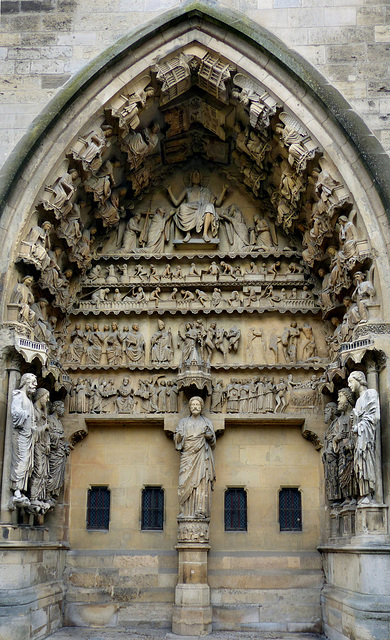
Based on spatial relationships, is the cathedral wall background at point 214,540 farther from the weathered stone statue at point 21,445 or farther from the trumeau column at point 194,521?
the weathered stone statue at point 21,445

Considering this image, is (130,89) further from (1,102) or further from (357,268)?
(357,268)

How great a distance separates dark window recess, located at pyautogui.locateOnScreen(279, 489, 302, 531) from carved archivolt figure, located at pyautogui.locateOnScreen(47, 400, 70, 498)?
3.45 metres

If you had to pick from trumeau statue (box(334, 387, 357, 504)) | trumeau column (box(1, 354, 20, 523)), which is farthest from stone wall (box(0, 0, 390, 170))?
trumeau statue (box(334, 387, 357, 504))

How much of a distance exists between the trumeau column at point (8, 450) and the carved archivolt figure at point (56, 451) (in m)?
1.28

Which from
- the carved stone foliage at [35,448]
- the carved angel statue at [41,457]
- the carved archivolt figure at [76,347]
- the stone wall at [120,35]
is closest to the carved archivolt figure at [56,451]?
the carved stone foliage at [35,448]

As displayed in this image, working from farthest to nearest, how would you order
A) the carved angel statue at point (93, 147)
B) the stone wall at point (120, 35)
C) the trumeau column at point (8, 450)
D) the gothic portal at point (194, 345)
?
the carved angel statue at point (93, 147) → the stone wall at point (120, 35) → the gothic portal at point (194, 345) → the trumeau column at point (8, 450)

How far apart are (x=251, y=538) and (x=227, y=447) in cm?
144

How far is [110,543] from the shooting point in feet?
35.7

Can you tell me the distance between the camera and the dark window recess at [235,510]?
10.9 meters

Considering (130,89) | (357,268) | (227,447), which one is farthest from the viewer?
(227,447)

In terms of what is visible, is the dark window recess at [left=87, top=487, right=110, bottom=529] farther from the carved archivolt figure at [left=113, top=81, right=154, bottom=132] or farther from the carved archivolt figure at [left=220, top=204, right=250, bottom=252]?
the carved archivolt figure at [left=113, top=81, right=154, bottom=132]

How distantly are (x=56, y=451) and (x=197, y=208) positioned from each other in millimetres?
4784

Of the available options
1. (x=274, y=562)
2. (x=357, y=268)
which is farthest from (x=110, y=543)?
(x=357, y=268)

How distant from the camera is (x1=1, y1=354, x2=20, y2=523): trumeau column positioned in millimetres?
8758
